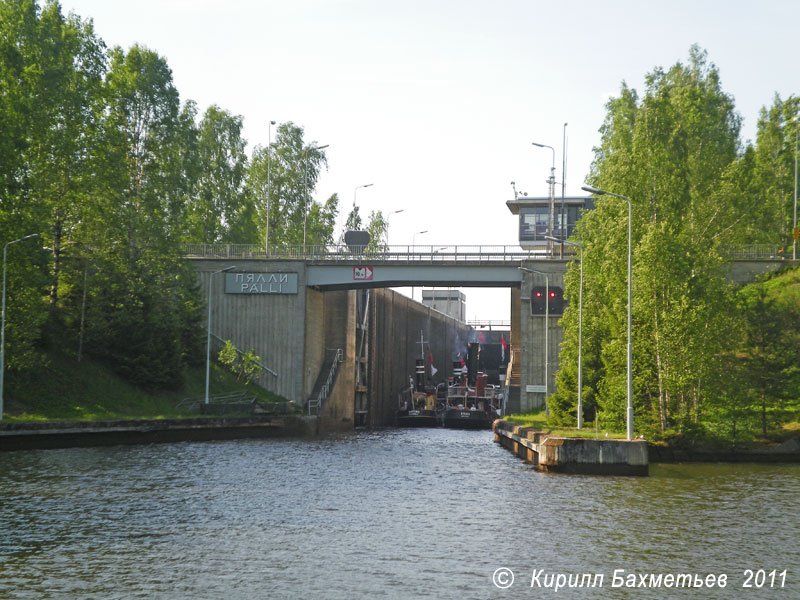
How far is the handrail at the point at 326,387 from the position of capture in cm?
6111

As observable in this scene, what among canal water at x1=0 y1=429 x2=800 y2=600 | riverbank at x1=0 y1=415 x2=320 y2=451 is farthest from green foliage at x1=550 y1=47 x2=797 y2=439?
riverbank at x1=0 y1=415 x2=320 y2=451

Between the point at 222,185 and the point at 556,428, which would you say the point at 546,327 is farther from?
the point at 222,185

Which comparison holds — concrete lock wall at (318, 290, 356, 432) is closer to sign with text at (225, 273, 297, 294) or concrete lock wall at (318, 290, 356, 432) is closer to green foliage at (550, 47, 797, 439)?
sign with text at (225, 273, 297, 294)

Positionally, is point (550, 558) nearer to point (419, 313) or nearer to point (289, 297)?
point (289, 297)

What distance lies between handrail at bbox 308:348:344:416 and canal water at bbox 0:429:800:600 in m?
26.8

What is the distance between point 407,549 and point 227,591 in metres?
4.45

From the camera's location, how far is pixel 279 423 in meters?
54.2

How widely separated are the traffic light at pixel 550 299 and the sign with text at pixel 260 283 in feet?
51.2

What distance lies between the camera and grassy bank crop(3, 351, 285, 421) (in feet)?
135

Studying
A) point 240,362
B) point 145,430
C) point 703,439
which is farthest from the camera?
point 240,362

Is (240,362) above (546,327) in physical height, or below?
below

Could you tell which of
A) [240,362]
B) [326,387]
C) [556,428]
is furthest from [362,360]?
[556,428]

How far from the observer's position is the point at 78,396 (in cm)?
4500

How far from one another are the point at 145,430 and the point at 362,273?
821 inches
